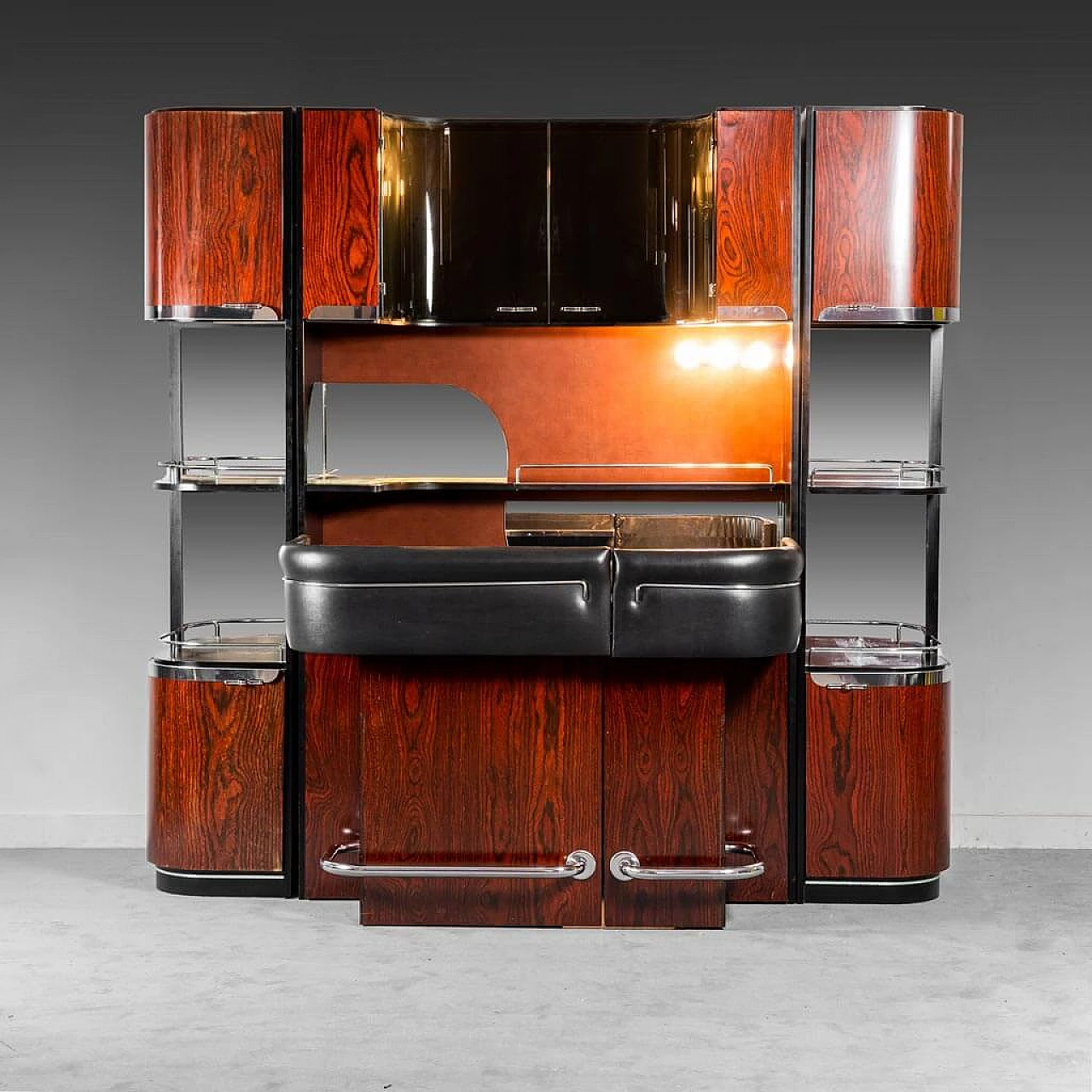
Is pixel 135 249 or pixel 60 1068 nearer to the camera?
pixel 60 1068

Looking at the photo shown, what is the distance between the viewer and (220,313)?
13.4 feet

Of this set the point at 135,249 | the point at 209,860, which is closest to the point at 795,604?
the point at 209,860

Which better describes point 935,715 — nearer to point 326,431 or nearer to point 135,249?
point 326,431

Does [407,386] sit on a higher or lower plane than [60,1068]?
A: higher

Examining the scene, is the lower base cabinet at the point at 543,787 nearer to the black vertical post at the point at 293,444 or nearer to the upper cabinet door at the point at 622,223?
the black vertical post at the point at 293,444

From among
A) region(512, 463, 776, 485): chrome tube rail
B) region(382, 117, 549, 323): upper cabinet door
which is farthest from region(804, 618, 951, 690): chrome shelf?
region(382, 117, 549, 323): upper cabinet door

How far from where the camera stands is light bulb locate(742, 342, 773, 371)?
14.4 ft

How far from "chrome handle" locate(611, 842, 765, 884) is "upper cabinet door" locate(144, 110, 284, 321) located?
5.83ft

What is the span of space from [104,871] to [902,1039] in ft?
8.21

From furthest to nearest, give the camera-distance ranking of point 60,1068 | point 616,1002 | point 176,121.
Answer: point 176,121 < point 616,1002 < point 60,1068

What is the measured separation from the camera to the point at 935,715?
13.6ft

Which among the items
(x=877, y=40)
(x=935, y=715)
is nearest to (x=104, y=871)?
(x=935, y=715)

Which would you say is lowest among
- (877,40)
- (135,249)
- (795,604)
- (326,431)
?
(795,604)

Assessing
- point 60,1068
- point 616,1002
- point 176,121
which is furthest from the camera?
point 176,121
